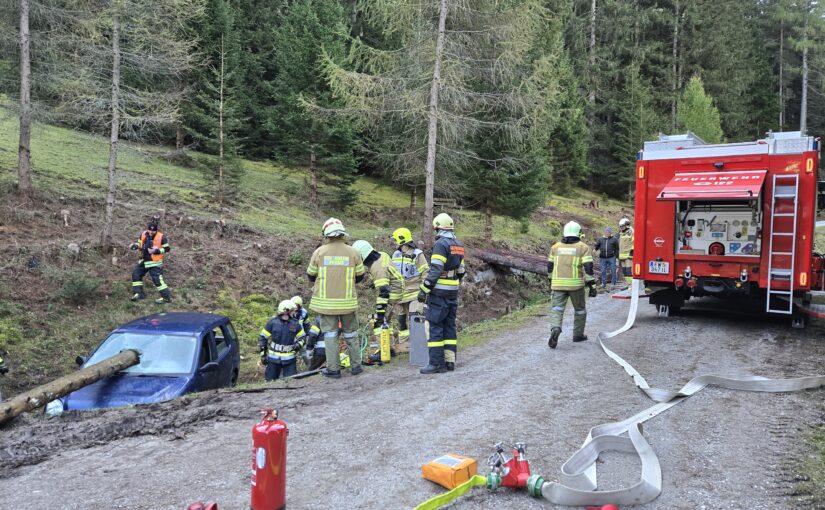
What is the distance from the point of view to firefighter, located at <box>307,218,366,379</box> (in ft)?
24.6

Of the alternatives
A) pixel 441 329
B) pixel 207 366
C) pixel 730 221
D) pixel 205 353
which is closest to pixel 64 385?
pixel 207 366

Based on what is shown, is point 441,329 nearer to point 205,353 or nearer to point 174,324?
point 205,353

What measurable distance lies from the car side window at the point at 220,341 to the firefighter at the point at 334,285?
187cm

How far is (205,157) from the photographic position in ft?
68.7

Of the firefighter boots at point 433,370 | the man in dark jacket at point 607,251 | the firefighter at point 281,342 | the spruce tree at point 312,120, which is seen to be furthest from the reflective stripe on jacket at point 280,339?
the spruce tree at point 312,120

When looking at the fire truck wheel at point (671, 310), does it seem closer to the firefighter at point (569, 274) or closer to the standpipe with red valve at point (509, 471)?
the firefighter at point (569, 274)

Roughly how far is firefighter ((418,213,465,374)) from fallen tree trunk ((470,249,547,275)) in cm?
928

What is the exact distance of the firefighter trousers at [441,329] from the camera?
7672mm

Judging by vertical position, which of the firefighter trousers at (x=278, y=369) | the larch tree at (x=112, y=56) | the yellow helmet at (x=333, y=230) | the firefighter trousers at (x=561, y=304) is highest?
the larch tree at (x=112, y=56)

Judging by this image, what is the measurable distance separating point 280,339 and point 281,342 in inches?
2.0

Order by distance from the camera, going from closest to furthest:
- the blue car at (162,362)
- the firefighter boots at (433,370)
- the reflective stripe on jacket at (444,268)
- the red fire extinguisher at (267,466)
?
the red fire extinguisher at (267,466) < the blue car at (162,362) < the reflective stripe on jacket at (444,268) < the firefighter boots at (433,370)

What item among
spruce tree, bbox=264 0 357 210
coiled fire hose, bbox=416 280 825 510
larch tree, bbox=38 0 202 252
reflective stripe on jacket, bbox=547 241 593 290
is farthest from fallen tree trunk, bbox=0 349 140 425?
spruce tree, bbox=264 0 357 210

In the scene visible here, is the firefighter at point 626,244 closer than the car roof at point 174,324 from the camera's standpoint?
No

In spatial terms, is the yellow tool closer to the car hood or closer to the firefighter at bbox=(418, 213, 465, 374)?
the firefighter at bbox=(418, 213, 465, 374)
